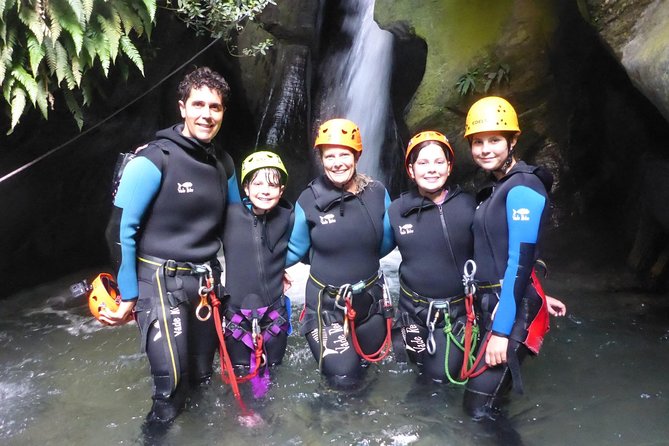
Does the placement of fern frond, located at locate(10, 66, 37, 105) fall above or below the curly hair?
above

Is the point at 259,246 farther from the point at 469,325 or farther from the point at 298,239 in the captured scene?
the point at 469,325

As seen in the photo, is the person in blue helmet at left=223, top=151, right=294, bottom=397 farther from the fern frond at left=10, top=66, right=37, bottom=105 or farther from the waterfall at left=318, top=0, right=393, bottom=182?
the waterfall at left=318, top=0, right=393, bottom=182

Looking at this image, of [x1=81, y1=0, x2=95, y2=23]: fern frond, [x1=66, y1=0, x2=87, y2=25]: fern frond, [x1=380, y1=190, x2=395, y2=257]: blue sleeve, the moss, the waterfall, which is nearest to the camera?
[x1=380, y1=190, x2=395, y2=257]: blue sleeve

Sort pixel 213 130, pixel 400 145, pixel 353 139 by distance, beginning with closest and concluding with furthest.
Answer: pixel 213 130 → pixel 353 139 → pixel 400 145

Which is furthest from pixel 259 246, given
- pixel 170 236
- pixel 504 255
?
pixel 504 255

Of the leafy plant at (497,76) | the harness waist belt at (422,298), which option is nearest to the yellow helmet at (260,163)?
the harness waist belt at (422,298)

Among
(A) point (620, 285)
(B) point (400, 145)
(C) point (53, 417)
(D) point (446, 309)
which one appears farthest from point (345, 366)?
(B) point (400, 145)

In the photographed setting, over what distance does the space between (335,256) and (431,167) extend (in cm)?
106

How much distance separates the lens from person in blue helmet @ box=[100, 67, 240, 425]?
3605 millimetres

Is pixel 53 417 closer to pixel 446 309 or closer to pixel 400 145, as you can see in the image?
pixel 446 309

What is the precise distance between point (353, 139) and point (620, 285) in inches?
186

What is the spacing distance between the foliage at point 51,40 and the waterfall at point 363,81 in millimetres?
5151

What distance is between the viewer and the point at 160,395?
3.68m

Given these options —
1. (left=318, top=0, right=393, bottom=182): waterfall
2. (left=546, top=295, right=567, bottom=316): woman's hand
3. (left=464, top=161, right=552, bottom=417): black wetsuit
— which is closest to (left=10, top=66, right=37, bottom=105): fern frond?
(left=464, top=161, right=552, bottom=417): black wetsuit
